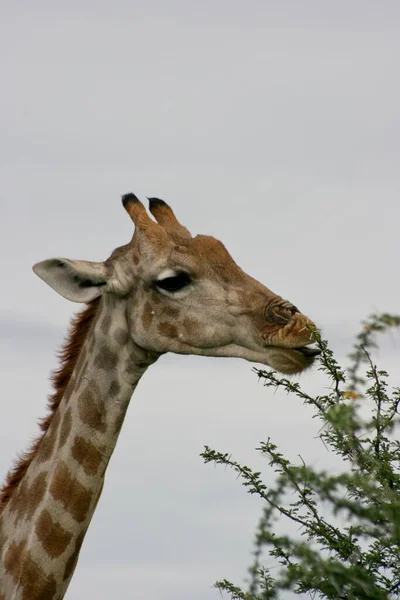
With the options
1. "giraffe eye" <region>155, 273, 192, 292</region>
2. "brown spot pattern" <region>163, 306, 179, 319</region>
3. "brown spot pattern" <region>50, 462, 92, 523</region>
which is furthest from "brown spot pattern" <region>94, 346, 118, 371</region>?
"brown spot pattern" <region>50, 462, 92, 523</region>

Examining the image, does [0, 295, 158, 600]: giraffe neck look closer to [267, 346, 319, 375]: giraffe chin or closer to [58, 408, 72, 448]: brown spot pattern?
[58, 408, 72, 448]: brown spot pattern

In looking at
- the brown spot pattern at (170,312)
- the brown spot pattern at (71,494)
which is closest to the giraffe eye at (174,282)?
the brown spot pattern at (170,312)

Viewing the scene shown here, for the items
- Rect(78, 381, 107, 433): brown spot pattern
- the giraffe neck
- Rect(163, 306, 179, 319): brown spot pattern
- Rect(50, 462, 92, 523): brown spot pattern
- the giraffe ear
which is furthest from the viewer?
Rect(163, 306, 179, 319): brown spot pattern

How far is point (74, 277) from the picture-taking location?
9664 mm

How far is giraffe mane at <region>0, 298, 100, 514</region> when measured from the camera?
32.0 ft

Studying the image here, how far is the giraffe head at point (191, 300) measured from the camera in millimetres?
9438

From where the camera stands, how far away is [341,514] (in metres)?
6.34

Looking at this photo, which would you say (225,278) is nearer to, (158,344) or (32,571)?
(158,344)

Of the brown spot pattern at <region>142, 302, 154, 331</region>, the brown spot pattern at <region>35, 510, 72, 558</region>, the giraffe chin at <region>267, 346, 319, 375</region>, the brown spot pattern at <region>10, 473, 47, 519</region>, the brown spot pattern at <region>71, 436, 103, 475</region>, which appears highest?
the brown spot pattern at <region>142, 302, 154, 331</region>

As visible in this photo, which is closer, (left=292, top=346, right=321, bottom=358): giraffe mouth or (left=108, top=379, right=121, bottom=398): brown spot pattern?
(left=292, top=346, right=321, bottom=358): giraffe mouth

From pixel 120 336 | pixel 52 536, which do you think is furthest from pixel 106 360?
pixel 52 536

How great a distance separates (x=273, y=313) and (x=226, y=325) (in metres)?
0.44

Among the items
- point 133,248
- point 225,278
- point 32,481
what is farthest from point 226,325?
point 32,481

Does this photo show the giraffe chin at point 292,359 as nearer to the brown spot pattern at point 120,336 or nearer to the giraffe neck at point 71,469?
the giraffe neck at point 71,469
